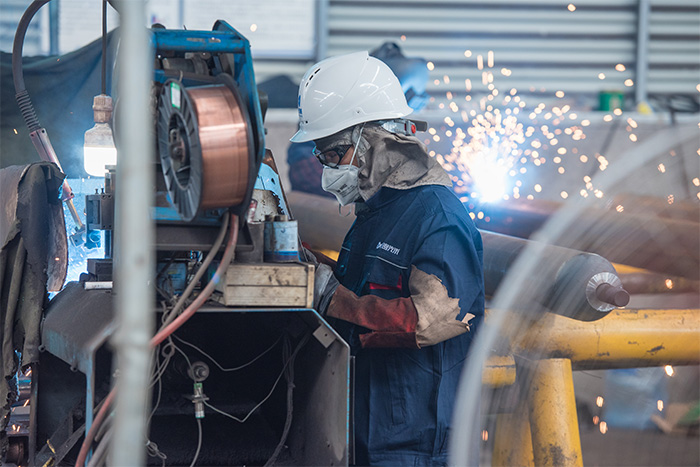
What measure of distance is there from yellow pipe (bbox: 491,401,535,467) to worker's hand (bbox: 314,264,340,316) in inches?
54.8

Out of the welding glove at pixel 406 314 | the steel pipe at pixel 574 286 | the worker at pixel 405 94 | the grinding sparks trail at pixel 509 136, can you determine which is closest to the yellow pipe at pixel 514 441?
the steel pipe at pixel 574 286

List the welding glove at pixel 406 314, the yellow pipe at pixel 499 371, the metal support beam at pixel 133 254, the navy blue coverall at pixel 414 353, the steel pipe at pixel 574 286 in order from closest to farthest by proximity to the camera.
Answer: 1. the metal support beam at pixel 133 254
2. the welding glove at pixel 406 314
3. the navy blue coverall at pixel 414 353
4. the steel pipe at pixel 574 286
5. the yellow pipe at pixel 499 371

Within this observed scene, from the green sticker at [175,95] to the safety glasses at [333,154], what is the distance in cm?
86

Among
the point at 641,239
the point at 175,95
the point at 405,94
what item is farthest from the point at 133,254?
the point at 405,94

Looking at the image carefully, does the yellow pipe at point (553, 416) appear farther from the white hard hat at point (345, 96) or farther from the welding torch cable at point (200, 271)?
the welding torch cable at point (200, 271)

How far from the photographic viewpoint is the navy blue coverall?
2.19 metres

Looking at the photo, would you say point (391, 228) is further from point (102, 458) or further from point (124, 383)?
point (124, 383)

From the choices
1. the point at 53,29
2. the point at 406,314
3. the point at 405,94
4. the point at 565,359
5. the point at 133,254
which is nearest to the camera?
the point at 133,254

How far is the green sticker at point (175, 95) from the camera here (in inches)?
65.4

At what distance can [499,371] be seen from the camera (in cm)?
290

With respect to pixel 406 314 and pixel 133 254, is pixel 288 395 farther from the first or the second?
pixel 133 254

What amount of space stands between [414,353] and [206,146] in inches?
39.9

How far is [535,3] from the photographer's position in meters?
7.16

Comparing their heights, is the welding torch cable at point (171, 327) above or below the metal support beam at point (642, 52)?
below
